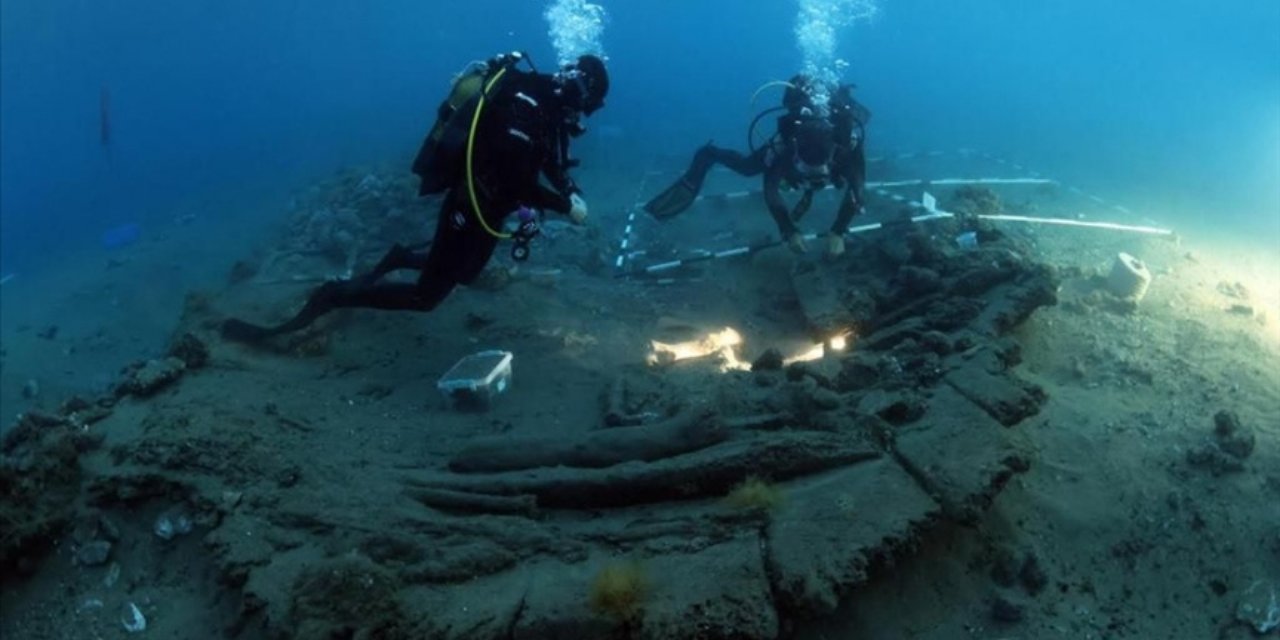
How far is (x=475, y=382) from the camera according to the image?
6.41 m

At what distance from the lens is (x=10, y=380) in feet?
39.2

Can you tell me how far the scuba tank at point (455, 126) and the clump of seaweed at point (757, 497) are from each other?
3249 millimetres

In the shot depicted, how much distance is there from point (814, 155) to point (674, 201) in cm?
271

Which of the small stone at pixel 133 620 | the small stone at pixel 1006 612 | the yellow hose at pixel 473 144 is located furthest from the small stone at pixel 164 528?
the small stone at pixel 1006 612

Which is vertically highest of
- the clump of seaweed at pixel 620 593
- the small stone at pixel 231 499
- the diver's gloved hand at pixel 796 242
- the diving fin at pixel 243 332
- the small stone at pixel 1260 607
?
the clump of seaweed at pixel 620 593

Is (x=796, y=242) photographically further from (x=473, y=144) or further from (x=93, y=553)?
(x=93, y=553)

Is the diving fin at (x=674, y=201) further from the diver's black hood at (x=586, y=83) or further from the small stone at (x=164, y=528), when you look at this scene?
the small stone at (x=164, y=528)

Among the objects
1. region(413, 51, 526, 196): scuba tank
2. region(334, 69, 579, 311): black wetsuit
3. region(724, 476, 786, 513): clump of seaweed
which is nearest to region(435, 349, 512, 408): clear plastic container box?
region(334, 69, 579, 311): black wetsuit

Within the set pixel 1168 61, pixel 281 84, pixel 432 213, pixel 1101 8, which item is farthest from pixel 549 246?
pixel 1101 8

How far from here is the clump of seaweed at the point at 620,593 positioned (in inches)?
131

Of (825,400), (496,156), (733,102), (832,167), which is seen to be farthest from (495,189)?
(733,102)

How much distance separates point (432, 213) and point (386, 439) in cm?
806

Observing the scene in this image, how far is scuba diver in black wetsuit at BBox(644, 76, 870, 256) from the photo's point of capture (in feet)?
28.9

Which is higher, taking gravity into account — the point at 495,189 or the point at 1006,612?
the point at 495,189
